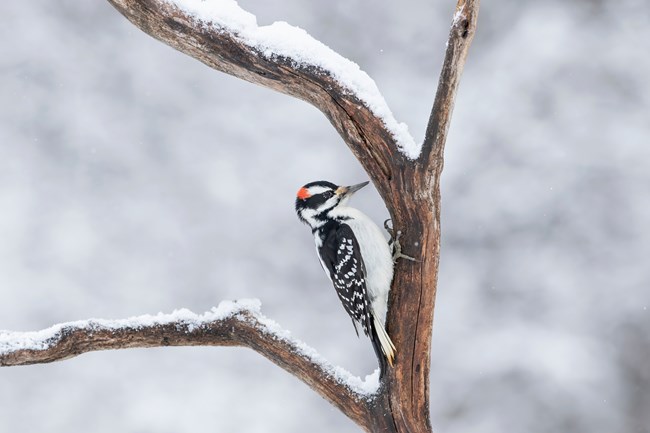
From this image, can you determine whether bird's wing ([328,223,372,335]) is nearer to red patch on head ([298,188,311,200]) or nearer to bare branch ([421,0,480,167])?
red patch on head ([298,188,311,200])

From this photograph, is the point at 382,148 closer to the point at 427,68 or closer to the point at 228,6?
the point at 228,6

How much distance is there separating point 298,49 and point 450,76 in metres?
0.57

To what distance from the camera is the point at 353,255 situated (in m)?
3.46

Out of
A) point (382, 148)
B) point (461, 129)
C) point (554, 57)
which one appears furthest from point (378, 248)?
point (554, 57)

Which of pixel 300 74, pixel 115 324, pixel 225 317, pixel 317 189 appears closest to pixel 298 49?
pixel 300 74

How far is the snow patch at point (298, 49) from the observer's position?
9.82 ft

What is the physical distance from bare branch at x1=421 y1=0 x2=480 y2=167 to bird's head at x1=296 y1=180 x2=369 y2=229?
724 millimetres

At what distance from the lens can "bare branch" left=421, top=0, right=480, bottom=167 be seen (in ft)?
8.92

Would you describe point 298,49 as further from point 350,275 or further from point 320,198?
point 350,275

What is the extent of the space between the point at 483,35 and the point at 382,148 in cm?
412

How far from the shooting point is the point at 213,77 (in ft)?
23.4

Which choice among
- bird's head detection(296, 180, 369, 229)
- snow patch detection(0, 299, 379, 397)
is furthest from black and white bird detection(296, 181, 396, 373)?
snow patch detection(0, 299, 379, 397)

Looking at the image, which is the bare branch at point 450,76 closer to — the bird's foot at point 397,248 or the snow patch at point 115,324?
the bird's foot at point 397,248

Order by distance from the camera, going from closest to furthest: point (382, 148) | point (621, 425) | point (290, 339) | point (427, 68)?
1. point (382, 148)
2. point (290, 339)
3. point (621, 425)
4. point (427, 68)
